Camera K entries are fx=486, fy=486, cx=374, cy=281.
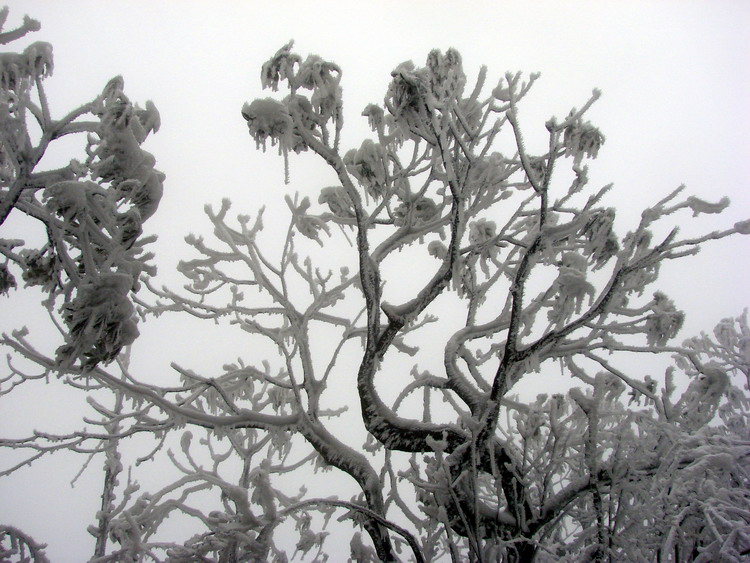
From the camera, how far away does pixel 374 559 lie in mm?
4441

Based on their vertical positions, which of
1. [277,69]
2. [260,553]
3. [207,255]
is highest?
[277,69]

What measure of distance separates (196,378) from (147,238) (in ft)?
6.32

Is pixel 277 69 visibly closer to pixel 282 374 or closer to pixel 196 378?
pixel 196 378

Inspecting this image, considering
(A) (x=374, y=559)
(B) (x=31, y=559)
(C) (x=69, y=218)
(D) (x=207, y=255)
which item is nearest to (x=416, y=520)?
(A) (x=374, y=559)

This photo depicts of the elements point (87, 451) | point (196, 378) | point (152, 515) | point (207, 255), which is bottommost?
point (152, 515)

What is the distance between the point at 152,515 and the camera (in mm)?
4168

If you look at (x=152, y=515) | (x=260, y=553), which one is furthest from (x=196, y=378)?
(x=260, y=553)

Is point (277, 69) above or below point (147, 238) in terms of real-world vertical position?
above

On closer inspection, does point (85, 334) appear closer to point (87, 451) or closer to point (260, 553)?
point (260, 553)

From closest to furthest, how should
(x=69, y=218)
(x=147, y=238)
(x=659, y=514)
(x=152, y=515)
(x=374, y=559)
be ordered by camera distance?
(x=69, y=218), (x=147, y=238), (x=659, y=514), (x=152, y=515), (x=374, y=559)

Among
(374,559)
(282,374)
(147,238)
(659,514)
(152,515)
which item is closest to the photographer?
(147,238)

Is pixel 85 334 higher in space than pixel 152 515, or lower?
higher

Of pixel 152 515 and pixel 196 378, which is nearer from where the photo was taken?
pixel 152 515

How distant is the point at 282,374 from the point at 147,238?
5.69 m
